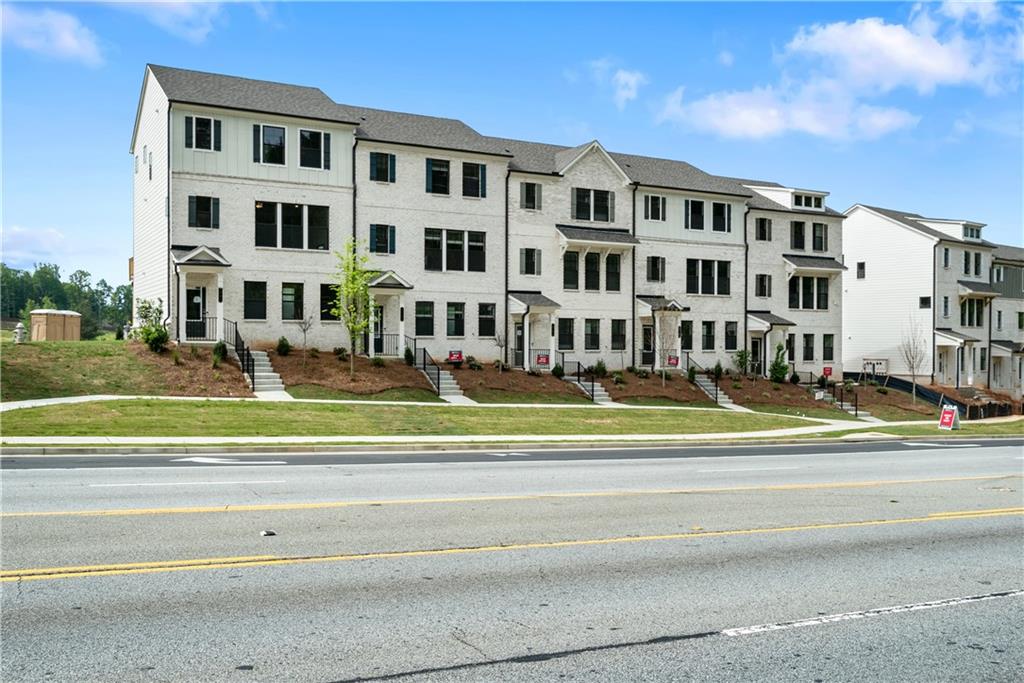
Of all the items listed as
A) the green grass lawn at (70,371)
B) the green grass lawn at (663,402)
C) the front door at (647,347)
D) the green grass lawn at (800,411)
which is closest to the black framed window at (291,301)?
the green grass lawn at (70,371)

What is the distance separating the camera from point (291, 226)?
1533 inches

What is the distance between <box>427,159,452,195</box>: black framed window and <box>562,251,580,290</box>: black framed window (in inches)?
298

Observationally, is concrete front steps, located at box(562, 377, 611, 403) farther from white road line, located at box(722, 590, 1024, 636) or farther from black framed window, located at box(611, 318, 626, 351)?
white road line, located at box(722, 590, 1024, 636)

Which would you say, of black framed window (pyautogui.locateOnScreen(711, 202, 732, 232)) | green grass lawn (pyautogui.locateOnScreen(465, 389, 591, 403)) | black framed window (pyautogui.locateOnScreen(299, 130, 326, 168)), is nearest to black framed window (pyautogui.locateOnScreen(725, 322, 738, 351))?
black framed window (pyautogui.locateOnScreen(711, 202, 732, 232))

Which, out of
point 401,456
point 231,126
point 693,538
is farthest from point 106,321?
point 693,538

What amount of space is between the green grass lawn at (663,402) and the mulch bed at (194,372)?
17178 millimetres

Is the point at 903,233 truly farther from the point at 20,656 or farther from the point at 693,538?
the point at 20,656

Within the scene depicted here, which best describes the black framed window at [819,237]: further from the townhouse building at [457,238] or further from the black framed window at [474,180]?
the black framed window at [474,180]

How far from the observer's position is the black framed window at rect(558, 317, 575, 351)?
45.7m

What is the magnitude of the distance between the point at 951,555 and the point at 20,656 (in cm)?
898

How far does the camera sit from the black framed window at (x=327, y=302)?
39375 millimetres

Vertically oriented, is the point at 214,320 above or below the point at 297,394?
above

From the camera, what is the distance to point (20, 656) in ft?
18.6

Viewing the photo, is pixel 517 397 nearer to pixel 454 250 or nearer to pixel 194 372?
pixel 454 250
